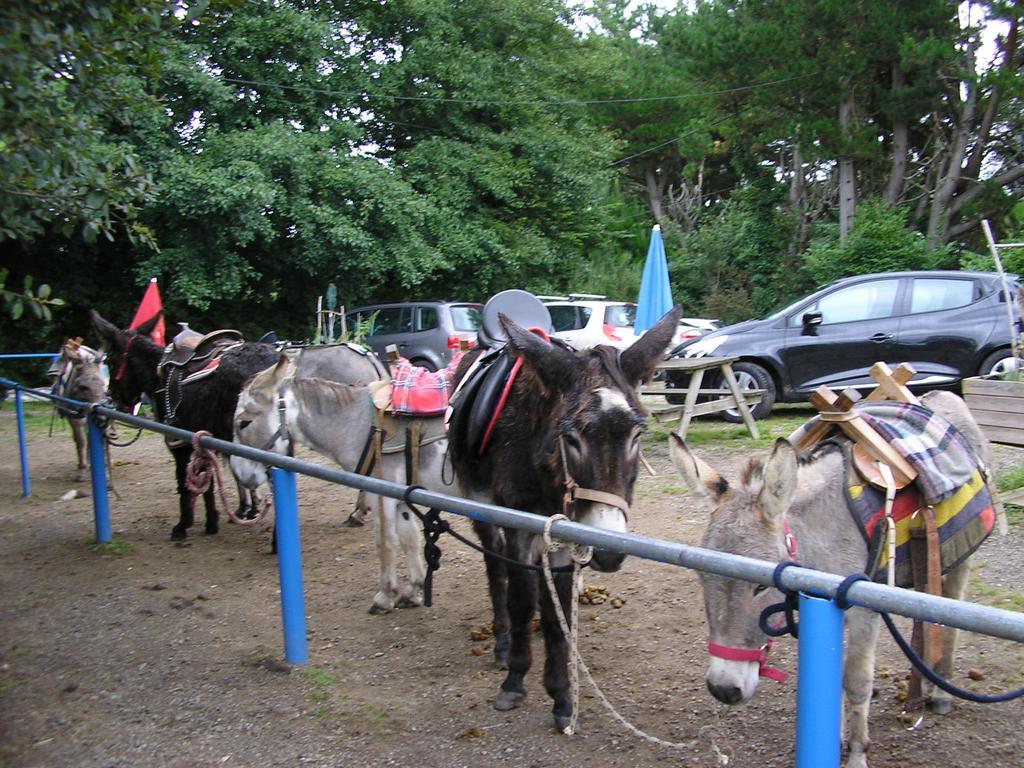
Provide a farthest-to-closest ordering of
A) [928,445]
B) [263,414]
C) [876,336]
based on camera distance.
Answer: [876,336]
[263,414]
[928,445]

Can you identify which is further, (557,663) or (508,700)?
(508,700)

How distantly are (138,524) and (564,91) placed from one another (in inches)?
646

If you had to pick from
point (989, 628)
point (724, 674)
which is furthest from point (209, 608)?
point (989, 628)

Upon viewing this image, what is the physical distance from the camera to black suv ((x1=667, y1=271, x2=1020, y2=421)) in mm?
9844

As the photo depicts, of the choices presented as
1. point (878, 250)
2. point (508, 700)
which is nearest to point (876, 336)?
point (508, 700)

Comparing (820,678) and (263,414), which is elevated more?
(263,414)

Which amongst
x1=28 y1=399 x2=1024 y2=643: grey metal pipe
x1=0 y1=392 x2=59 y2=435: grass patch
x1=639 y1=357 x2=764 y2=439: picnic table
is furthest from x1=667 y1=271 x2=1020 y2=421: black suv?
x1=0 y1=392 x2=59 y2=435: grass patch

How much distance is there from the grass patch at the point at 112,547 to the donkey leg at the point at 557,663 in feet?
13.4

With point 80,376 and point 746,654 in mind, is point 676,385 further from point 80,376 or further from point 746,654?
point 746,654

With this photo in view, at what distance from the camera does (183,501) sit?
22.6 feet

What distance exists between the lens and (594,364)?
3.25 metres

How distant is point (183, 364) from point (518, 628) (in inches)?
171

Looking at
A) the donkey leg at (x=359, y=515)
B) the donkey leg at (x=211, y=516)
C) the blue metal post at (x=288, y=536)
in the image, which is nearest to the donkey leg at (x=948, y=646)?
the blue metal post at (x=288, y=536)

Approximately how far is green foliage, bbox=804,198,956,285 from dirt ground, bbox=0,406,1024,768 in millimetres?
15326
